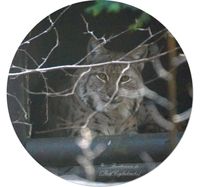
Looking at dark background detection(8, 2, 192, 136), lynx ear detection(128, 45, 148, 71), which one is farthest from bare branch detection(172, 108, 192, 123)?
lynx ear detection(128, 45, 148, 71)

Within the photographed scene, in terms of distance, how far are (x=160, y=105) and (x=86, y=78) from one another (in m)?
0.19

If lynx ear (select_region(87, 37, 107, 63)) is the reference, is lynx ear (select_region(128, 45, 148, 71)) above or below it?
below

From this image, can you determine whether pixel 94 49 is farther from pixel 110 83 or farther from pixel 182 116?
pixel 182 116

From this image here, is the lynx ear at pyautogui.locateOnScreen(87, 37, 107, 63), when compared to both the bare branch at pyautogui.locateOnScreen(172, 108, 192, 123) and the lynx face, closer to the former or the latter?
the lynx face

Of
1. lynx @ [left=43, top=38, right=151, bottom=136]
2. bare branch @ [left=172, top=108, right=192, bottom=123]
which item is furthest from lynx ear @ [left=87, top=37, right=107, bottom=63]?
bare branch @ [left=172, top=108, right=192, bottom=123]

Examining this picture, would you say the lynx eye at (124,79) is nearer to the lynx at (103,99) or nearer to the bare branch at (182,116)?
the lynx at (103,99)

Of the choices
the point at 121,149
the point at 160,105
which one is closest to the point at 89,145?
the point at 121,149

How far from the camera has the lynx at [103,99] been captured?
1896 millimetres

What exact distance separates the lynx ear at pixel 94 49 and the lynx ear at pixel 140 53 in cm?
7

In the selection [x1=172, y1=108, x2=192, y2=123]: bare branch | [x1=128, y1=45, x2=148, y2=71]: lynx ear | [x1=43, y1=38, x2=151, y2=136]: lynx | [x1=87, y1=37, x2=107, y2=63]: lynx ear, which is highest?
[x1=87, y1=37, x2=107, y2=63]: lynx ear

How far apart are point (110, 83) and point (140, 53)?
0.10m

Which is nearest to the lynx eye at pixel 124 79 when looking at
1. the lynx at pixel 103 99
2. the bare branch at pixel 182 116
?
the lynx at pixel 103 99

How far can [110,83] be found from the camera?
75.4 inches

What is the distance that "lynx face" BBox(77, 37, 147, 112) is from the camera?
1.90m
